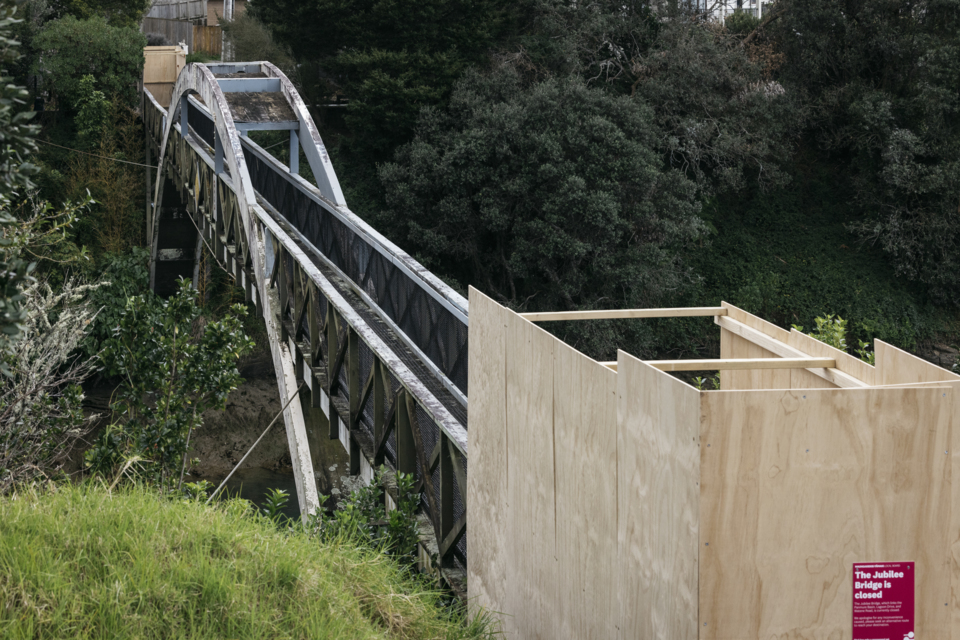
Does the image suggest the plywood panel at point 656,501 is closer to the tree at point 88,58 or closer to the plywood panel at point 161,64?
the tree at point 88,58

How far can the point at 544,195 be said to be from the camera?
2088cm

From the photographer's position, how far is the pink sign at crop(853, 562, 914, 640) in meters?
2.75

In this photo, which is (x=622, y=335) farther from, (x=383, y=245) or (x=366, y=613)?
(x=366, y=613)

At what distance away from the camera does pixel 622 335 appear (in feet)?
73.9

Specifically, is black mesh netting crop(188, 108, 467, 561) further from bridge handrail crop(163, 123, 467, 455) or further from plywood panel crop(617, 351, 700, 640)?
plywood panel crop(617, 351, 700, 640)

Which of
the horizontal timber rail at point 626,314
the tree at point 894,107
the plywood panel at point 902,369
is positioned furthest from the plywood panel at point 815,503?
the tree at point 894,107

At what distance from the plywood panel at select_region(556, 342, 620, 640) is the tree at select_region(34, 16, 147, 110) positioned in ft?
84.5

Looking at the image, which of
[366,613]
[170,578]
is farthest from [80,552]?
[366,613]

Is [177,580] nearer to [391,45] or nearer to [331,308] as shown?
[331,308]

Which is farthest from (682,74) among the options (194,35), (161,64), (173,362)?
(194,35)

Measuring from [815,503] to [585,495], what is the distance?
3.04 ft

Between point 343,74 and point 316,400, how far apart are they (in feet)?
57.0

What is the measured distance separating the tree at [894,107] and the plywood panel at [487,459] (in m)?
23.3

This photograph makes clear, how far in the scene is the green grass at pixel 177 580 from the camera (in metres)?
3.28
